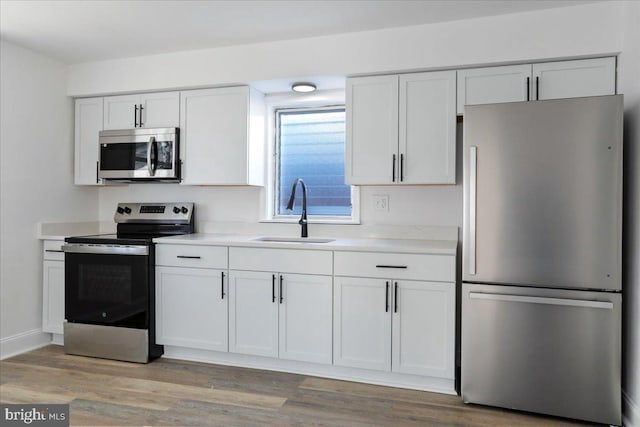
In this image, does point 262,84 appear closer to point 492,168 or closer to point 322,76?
point 322,76

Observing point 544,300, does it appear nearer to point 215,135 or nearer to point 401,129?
point 401,129

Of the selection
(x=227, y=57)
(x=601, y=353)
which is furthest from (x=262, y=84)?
(x=601, y=353)

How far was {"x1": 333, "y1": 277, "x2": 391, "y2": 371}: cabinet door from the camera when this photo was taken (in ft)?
8.90

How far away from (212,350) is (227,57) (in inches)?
82.7

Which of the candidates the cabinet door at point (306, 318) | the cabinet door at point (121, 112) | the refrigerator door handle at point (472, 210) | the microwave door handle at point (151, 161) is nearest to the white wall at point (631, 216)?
the refrigerator door handle at point (472, 210)

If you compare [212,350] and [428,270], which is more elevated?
[428,270]

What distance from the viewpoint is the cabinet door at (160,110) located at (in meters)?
3.46

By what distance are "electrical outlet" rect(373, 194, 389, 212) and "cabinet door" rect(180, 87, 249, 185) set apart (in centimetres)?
98

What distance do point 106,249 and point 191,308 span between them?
2.43ft

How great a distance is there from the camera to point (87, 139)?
371 cm

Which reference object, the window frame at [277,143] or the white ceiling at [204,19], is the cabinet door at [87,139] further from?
the window frame at [277,143]

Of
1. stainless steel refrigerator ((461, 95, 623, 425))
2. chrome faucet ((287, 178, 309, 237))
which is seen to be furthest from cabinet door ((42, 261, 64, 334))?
stainless steel refrigerator ((461, 95, 623, 425))

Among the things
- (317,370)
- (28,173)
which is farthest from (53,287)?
(317,370)

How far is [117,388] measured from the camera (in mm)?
2672
